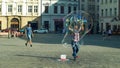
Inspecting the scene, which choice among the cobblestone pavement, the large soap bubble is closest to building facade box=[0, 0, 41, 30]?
the cobblestone pavement

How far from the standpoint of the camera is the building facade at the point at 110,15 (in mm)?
88062

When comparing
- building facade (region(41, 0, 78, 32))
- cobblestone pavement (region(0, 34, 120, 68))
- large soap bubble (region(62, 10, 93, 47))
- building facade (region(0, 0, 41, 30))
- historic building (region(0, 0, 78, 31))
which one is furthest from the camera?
building facade (region(41, 0, 78, 32))

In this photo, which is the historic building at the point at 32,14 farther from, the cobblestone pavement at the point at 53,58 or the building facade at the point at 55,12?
the cobblestone pavement at the point at 53,58

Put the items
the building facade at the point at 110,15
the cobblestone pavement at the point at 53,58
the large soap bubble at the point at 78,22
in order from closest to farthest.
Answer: the cobblestone pavement at the point at 53,58 < the large soap bubble at the point at 78,22 < the building facade at the point at 110,15

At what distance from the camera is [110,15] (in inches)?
3639

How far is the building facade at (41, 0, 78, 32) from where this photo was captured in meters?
99.2

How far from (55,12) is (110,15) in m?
15.0

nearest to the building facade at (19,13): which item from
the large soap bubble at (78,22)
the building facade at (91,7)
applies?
the building facade at (91,7)

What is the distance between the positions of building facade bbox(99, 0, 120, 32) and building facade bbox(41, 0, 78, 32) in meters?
8.51

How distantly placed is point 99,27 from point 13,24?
2050 centimetres

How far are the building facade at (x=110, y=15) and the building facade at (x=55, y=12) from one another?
851 centimetres

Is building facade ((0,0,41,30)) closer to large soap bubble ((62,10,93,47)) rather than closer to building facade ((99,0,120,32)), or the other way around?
building facade ((99,0,120,32))

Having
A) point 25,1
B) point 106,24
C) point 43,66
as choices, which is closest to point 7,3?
point 25,1

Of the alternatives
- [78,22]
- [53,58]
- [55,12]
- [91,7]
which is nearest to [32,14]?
[55,12]
